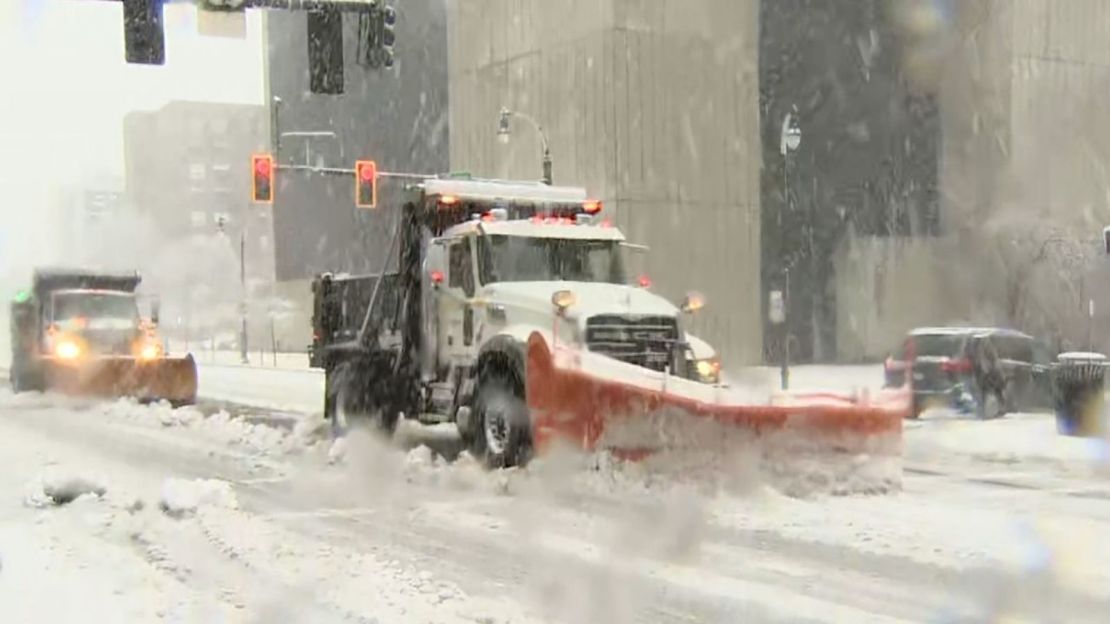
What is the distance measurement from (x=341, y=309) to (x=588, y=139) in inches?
851

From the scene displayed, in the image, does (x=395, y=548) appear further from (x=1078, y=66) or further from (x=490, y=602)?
(x=1078, y=66)

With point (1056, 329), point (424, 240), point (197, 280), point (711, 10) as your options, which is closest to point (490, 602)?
point (424, 240)

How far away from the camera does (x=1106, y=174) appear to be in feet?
136

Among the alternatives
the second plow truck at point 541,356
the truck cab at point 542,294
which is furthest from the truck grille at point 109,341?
the truck cab at point 542,294

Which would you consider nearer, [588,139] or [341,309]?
[341,309]

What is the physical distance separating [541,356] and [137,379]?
479 inches

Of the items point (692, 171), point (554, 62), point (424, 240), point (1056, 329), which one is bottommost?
point (1056, 329)

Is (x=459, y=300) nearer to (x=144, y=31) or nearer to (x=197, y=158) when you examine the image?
(x=144, y=31)

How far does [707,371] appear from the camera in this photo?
39.2ft

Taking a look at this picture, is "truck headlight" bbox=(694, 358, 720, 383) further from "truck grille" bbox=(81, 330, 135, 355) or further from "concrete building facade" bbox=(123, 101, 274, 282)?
"concrete building facade" bbox=(123, 101, 274, 282)

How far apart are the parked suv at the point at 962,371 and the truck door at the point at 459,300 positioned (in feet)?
30.4

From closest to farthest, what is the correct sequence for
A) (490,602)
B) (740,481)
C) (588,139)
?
(490,602) < (740,481) < (588,139)

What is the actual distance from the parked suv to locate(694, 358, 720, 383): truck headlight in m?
8.25

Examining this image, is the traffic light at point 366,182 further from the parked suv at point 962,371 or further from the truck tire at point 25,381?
the parked suv at point 962,371
